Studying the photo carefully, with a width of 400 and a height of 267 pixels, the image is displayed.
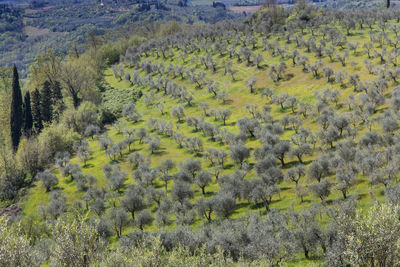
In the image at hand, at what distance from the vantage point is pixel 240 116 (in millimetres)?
129625

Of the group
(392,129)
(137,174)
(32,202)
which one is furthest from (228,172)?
(32,202)

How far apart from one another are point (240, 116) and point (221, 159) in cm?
3890

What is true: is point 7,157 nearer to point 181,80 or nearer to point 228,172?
point 228,172

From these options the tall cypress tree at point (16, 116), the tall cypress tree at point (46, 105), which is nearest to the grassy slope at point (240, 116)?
the tall cypress tree at point (46, 105)

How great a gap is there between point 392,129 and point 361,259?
63808 millimetres

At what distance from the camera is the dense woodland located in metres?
39.0

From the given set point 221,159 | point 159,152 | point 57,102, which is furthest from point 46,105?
point 221,159

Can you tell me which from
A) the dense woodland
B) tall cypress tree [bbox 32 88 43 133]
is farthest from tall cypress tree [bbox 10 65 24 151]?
tall cypress tree [bbox 32 88 43 133]

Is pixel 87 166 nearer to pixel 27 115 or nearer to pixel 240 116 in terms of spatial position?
pixel 27 115

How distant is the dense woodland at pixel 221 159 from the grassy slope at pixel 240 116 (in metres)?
0.50

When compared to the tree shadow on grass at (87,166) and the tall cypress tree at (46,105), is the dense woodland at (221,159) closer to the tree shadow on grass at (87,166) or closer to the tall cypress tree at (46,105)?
the tree shadow on grass at (87,166)

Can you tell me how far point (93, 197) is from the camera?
85688 mm

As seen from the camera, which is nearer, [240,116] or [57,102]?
[240,116]

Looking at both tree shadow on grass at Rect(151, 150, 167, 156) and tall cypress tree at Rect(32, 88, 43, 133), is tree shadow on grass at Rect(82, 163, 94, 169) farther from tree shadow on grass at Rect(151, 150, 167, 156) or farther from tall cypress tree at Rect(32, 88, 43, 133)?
tall cypress tree at Rect(32, 88, 43, 133)
